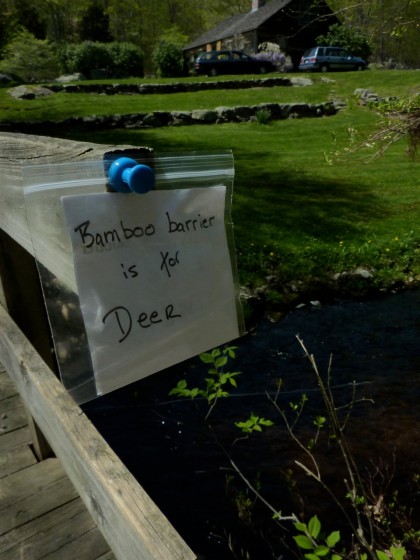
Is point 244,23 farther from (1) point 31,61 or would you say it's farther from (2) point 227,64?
(1) point 31,61

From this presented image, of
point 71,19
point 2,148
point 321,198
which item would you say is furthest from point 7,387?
point 71,19

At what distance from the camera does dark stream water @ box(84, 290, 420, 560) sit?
12.3ft

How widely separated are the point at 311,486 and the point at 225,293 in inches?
119

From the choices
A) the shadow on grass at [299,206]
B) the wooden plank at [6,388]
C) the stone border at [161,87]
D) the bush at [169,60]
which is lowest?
the shadow on grass at [299,206]

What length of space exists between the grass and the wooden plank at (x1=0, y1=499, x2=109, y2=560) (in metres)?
3.77

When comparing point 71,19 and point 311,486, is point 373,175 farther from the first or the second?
point 71,19

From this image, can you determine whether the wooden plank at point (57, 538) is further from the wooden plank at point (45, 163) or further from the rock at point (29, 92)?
the rock at point (29, 92)

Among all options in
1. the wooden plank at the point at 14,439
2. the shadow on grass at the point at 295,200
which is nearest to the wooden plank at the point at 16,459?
the wooden plank at the point at 14,439

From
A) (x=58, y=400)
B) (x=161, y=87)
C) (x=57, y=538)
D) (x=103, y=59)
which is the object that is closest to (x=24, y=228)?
(x=58, y=400)

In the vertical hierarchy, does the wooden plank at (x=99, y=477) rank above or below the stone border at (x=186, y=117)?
above

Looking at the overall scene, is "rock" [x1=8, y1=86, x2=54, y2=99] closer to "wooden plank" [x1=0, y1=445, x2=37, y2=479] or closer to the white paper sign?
"wooden plank" [x1=0, y1=445, x2=37, y2=479]

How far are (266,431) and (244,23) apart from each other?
42491 millimetres

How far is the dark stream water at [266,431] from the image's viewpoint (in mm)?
3756

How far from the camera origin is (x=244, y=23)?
134 ft
